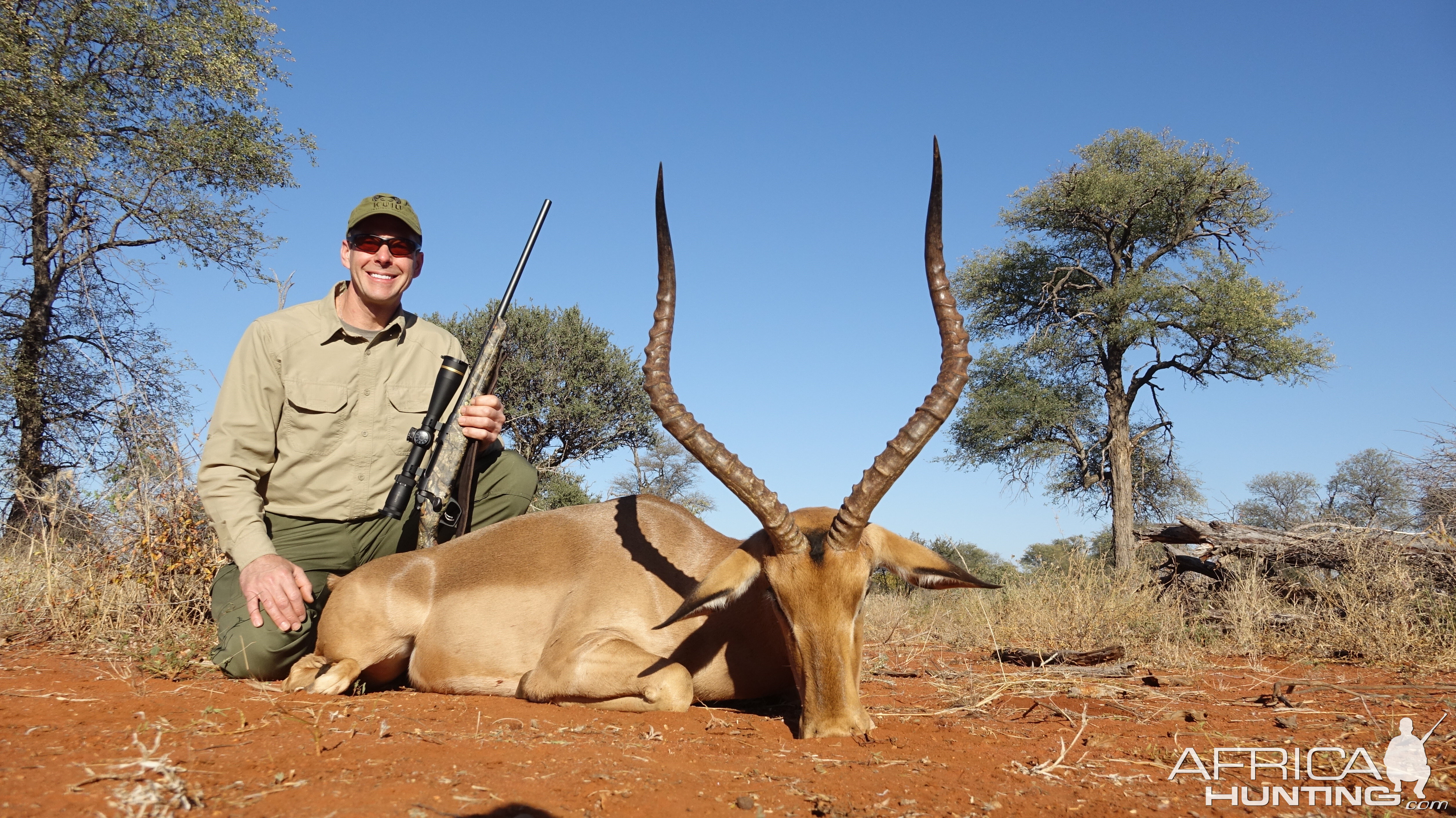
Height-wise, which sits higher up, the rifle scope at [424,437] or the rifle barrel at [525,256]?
the rifle barrel at [525,256]

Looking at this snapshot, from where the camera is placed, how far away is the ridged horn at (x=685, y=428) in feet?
13.5


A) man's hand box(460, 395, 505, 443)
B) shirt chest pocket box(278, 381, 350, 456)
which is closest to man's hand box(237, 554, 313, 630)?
shirt chest pocket box(278, 381, 350, 456)

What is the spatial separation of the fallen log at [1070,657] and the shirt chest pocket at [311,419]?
482 centimetres

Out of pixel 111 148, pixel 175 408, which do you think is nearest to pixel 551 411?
pixel 175 408

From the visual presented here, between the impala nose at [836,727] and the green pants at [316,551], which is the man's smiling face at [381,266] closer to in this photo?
the green pants at [316,551]

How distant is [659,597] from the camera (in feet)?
16.4

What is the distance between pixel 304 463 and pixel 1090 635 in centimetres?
641

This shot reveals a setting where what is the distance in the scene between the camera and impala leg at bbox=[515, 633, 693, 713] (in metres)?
4.45

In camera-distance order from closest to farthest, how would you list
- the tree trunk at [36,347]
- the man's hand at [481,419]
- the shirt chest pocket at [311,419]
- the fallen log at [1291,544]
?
the shirt chest pocket at [311,419], the man's hand at [481,419], the fallen log at [1291,544], the tree trunk at [36,347]

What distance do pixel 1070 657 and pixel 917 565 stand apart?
2.91 metres

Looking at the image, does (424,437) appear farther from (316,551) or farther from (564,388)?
(564,388)

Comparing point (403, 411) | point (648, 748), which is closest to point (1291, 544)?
point (648, 748)

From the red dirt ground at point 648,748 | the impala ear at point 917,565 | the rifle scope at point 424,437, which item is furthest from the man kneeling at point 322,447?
the impala ear at point 917,565

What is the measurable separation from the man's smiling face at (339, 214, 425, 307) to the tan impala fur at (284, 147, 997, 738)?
1.85 m
